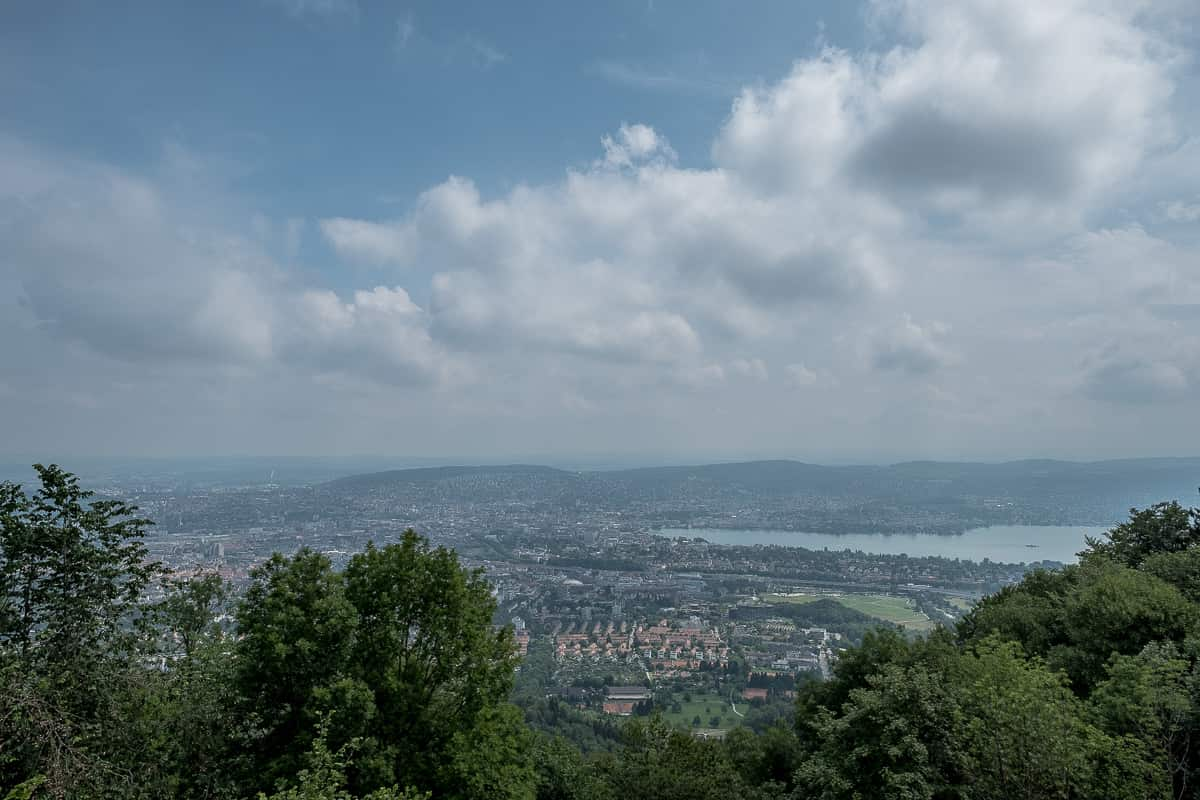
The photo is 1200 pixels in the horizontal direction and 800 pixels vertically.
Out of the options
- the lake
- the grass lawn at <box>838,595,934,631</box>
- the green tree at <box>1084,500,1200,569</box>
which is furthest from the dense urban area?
the green tree at <box>1084,500,1200,569</box>

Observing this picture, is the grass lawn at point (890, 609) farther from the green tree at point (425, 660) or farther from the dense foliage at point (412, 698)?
the green tree at point (425, 660)

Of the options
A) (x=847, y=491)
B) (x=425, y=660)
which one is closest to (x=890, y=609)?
(x=425, y=660)

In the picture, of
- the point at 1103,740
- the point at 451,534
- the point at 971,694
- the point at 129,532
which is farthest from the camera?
the point at 451,534

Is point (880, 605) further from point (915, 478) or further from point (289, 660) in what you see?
point (915, 478)

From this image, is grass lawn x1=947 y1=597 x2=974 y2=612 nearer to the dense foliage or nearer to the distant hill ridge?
the dense foliage

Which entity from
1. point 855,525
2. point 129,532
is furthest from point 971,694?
point 855,525

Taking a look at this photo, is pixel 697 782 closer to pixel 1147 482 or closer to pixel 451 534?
pixel 451 534
